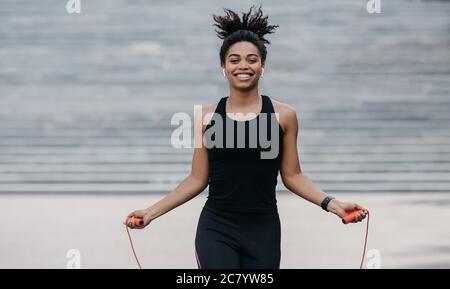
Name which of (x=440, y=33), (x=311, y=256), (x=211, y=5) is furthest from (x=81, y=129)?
(x=311, y=256)

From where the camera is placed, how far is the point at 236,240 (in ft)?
14.1

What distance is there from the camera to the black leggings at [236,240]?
14.1ft

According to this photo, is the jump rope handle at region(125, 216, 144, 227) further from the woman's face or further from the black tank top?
the woman's face

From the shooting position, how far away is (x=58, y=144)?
14.3 metres

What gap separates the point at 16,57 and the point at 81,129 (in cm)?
179

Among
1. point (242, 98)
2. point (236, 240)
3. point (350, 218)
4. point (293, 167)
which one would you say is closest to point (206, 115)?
point (242, 98)

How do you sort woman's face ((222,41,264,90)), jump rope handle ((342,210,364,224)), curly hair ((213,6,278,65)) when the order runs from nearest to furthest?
jump rope handle ((342,210,364,224))
woman's face ((222,41,264,90))
curly hair ((213,6,278,65))

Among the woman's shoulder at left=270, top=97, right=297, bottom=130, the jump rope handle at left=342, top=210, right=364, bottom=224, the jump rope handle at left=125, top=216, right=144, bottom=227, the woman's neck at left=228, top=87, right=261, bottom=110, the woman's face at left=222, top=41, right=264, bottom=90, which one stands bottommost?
the jump rope handle at left=125, top=216, right=144, bottom=227

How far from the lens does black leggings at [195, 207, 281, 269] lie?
14.1 ft

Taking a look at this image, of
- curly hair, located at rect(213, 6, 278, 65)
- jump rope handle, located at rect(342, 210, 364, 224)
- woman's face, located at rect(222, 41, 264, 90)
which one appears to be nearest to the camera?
jump rope handle, located at rect(342, 210, 364, 224)

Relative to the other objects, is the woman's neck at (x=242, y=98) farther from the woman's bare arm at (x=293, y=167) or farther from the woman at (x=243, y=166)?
the woman's bare arm at (x=293, y=167)

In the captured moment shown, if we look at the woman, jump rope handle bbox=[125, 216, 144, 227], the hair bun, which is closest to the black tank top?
the woman

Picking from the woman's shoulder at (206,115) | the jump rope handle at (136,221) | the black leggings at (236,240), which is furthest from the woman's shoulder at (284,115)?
the jump rope handle at (136,221)

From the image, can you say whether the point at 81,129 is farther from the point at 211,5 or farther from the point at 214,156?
the point at 214,156
